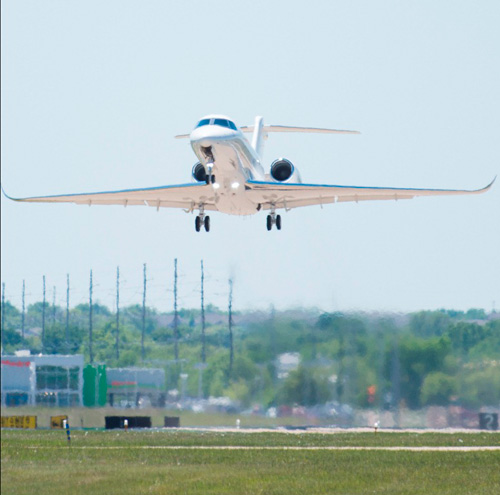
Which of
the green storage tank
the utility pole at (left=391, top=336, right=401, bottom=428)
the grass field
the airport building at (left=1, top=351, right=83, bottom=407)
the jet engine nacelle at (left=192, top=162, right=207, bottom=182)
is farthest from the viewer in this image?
the airport building at (left=1, top=351, right=83, bottom=407)

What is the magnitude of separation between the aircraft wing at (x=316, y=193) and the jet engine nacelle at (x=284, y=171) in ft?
2.88

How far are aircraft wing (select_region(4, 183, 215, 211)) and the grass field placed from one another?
886 centimetres

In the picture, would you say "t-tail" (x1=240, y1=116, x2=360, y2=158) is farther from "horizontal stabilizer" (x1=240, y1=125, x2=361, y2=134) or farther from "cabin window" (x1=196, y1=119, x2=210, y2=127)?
"cabin window" (x1=196, y1=119, x2=210, y2=127)

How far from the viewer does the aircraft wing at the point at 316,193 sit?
38906mm

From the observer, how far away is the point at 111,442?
42.6 metres

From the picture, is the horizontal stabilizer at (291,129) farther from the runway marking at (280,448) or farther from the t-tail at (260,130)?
the runway marking at (280,448)

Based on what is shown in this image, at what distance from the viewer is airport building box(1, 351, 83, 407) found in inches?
2594

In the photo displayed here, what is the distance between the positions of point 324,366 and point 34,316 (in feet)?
333

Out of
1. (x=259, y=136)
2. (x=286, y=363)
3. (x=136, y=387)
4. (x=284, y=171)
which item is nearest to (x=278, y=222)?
(x=284, y=171)

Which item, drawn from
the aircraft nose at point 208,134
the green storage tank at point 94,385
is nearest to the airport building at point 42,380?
the green storage tank at point 94,385

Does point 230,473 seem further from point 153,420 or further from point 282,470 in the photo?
point 153,420

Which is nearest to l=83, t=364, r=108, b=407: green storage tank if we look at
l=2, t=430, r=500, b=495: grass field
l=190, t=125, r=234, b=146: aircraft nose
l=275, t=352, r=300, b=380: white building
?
l=2, t=430, r=500, b=495: grass field

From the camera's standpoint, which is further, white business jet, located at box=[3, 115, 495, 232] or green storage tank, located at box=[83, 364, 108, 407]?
green storage tank, located at box=[83, 364, 108, 407]

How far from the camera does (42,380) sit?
224 feet
